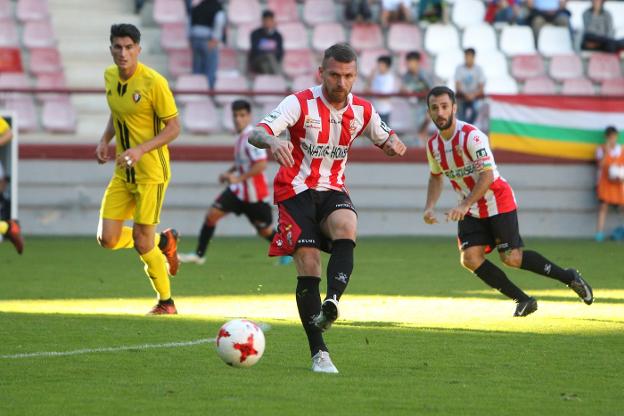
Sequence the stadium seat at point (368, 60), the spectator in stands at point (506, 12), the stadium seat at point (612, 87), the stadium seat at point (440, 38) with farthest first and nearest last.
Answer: the spectator in stands at point (506, 12) → the stadium seat at point (440, 38) → the stadium seat at point (368, 60) → the stadium seat at point (612, 87)

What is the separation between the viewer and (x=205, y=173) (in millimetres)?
20625

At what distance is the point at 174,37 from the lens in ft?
76.4

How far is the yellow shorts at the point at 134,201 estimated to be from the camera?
33.0 ft

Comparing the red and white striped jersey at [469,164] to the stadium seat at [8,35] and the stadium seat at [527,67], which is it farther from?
the stadium seat at [8,35]

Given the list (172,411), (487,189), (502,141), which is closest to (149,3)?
Answer: (502,141)

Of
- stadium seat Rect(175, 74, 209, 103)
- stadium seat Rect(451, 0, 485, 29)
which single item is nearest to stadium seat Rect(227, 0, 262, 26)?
stadium seat Rect(175, 74, 209, 103)

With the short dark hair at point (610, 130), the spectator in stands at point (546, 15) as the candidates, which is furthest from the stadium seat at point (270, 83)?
the spectator in stands at point (546, 15)

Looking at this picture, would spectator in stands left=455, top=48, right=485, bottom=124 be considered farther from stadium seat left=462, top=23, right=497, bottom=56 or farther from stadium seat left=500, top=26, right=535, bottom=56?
stadium seat left=500, top=26, right=535, bottom=56

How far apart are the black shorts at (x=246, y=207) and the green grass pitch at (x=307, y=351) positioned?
889 millimetres

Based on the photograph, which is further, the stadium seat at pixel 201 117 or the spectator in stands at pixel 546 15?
the spectator in stands at pixel 546 15

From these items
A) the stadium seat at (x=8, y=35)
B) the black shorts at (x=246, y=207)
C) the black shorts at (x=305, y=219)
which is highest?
the black shorts at (x=305, y=219)

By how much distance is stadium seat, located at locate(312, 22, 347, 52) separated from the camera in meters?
23.3

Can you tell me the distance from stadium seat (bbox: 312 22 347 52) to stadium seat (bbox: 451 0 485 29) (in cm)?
266

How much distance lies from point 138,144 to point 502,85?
14426 mm
